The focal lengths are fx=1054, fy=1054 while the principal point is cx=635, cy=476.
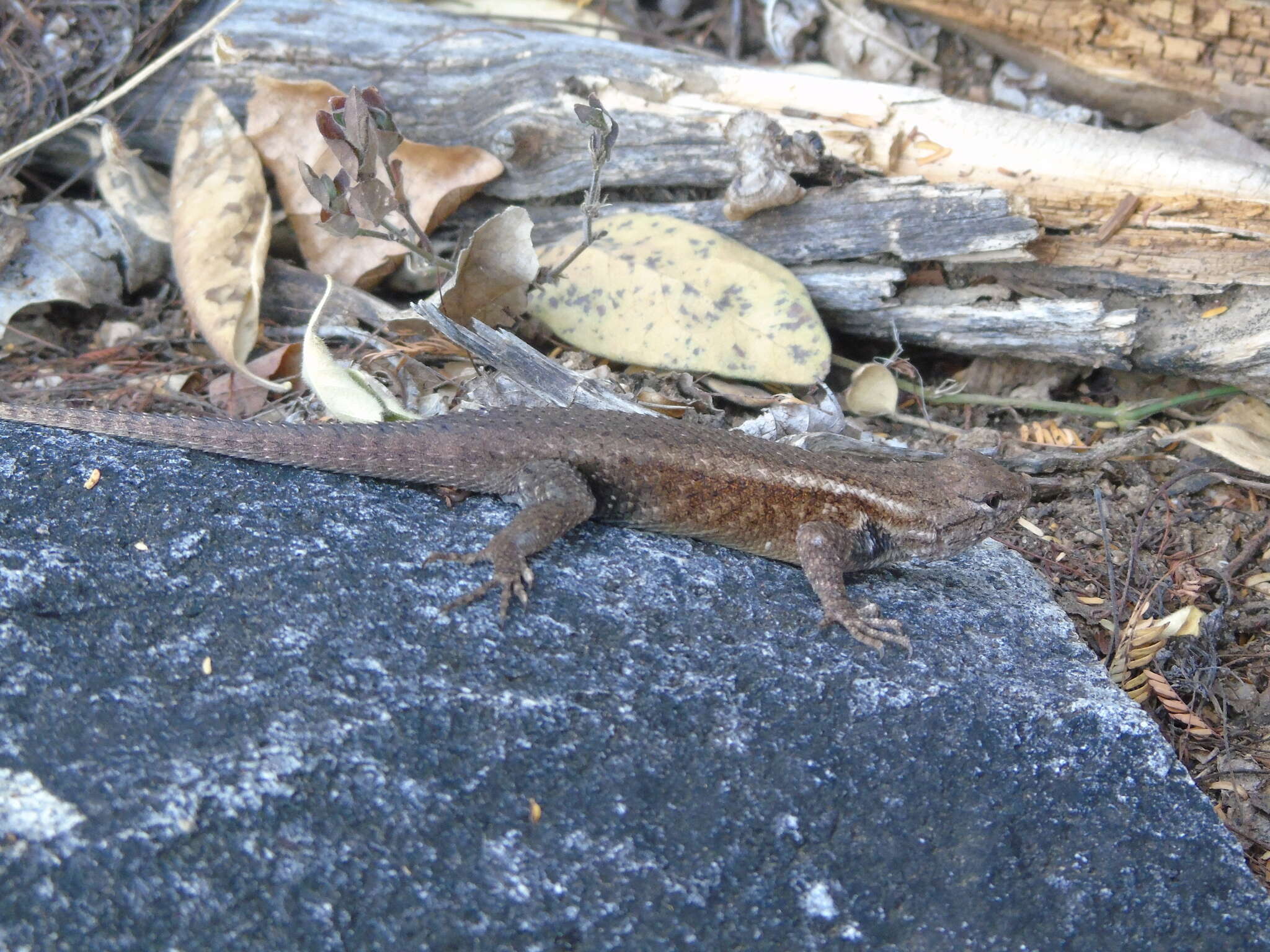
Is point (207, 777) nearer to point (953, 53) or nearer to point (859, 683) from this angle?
point (859, 683)

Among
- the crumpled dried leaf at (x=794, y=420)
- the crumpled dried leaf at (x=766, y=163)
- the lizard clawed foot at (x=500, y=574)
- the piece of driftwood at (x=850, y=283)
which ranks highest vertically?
the crumpled dried leaf at (x=766, y=163)

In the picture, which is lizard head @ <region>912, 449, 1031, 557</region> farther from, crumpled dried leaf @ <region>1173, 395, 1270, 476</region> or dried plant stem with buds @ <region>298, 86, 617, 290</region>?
dried plant stem with buds @ <region>298, 86, 617, 290</region>

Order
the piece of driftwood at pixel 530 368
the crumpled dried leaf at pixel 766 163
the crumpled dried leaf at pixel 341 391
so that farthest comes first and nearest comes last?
the crumpled dried leaf at pixel 766 163
the piece of driftwood at pixel 530 368
the crumpled dried leaf at pixel 341 391

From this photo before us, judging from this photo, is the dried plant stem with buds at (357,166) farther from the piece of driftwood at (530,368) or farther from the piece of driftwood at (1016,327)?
the piece of driftwood at (1016,327)

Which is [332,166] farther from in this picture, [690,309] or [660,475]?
[660,475]

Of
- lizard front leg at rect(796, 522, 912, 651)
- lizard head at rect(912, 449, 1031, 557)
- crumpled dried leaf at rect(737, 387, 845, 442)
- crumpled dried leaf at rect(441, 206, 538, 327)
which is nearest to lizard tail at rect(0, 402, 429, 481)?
crumpled dried leaf at rect(441, 206, 538, 327)

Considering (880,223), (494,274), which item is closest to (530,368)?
(494,274)

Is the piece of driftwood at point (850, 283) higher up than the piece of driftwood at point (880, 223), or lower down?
lower down

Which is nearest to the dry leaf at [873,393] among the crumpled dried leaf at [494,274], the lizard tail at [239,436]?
the crumpled dried leaf at [494,274]
